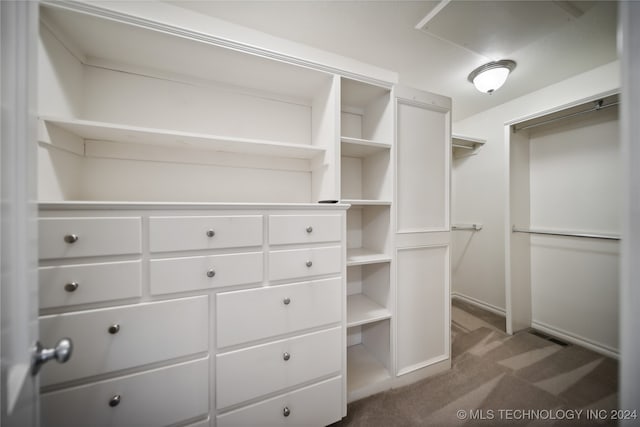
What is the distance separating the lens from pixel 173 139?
46.5 inches

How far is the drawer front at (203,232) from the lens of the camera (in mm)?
949

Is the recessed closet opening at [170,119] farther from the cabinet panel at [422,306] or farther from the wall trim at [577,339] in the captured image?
the wall trim at [577,339]

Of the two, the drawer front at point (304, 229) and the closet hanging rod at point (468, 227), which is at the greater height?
the drawer front at point (304, 229)

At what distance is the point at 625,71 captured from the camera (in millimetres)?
508

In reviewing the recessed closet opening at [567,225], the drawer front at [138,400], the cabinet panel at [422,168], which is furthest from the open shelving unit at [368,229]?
the recessed closet opening at [567,225]

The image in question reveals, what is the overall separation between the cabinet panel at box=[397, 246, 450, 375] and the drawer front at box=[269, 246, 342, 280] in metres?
0.59

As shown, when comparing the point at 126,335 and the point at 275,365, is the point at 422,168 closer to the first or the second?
the point at 275,365

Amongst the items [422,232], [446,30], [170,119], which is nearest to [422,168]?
[422,232]

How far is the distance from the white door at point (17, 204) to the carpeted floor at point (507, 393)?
1.48 metres

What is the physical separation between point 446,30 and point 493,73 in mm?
740

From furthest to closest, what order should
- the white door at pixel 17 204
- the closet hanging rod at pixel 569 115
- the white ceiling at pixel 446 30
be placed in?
1. the closet hanging rod at pixel 569 115
2. the white ceiling at pixel 446 30
3. the white door at pixel 17 204

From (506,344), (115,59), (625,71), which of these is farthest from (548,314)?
(115,59)

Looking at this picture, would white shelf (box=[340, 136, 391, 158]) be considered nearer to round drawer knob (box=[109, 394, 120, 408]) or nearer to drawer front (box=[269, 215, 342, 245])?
drawer front (box=[269, 215, 342, 245])

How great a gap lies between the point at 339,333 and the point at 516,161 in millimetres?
2551
